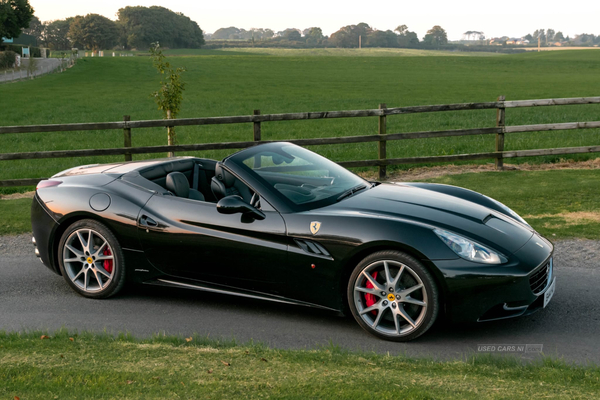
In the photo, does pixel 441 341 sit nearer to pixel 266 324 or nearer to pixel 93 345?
pixel 266 324

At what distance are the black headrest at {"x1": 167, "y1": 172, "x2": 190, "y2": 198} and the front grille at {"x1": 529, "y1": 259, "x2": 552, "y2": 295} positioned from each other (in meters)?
2.95

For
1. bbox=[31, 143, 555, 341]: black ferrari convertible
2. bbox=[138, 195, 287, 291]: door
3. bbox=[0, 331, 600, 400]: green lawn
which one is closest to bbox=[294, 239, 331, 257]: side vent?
bbox=[31, 143, 555, 341]: black ferrari convertible

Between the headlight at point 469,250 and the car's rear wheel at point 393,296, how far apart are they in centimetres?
27

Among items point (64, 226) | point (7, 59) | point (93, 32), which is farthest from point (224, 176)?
point (93, 32)

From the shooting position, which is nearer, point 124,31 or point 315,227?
point 315,227

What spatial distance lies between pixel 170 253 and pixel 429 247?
7.13 feet

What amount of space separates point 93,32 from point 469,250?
172 metres

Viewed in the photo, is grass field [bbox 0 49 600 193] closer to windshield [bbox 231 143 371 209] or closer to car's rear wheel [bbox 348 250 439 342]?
windshield [bbox 231 143 371 209]

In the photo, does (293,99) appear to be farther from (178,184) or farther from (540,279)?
(540,279)

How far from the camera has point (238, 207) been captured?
16.4 feet

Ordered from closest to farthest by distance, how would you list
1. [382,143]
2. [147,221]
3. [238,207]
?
[238,207] → [147,221] → [382,143]

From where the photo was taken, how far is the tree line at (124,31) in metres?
163

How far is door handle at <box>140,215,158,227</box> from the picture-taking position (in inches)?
215

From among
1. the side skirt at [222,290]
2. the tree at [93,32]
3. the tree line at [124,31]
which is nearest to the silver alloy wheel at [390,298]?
the side skirt at [222,290]
